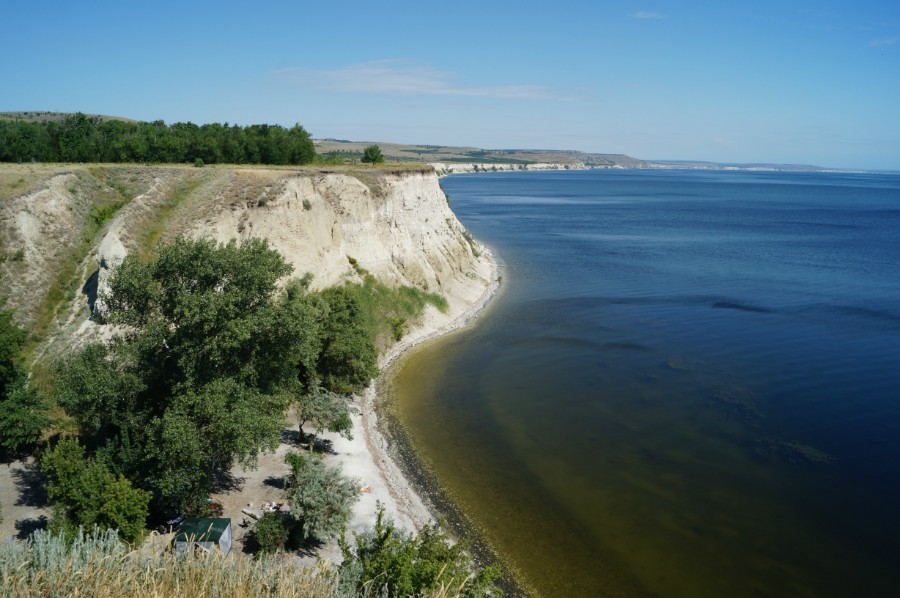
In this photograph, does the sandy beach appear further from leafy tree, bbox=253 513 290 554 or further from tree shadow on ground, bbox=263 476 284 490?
leafy tree, bbox=253 513 290 554

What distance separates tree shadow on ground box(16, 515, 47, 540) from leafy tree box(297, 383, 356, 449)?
1016cm

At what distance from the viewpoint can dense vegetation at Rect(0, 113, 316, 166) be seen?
154 feet

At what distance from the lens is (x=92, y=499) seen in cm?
1856

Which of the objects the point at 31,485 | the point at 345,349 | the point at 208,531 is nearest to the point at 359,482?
the point at 208,531

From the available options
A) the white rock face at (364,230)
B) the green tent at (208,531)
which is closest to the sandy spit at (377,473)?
the green tent at (208,531)

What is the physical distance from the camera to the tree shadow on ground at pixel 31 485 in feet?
70.5

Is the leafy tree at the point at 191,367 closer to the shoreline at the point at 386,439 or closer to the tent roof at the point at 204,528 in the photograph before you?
the tent roof at the point at 204,528

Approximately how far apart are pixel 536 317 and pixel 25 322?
36.0 m

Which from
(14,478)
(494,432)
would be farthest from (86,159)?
(494,432)

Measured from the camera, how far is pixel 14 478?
23062 millimetres

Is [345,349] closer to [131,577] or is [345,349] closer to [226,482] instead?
[226,482]

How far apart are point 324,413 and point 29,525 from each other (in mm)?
11475

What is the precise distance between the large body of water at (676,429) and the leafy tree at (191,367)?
31.1 feet

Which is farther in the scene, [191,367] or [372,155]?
[372,155]
